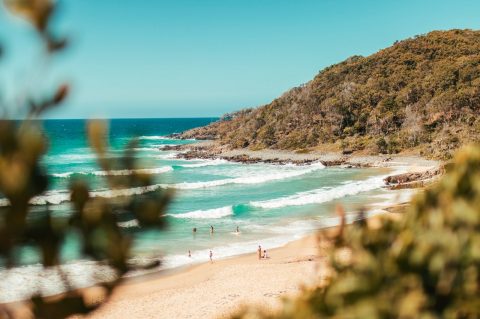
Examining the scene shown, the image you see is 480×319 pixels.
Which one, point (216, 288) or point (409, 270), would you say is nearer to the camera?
point (409, 270)

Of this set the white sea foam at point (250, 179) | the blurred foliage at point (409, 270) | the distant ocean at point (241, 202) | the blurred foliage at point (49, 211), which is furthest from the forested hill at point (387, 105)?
the blurred foliage at point (49, 211)

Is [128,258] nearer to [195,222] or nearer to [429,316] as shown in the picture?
[429,316]

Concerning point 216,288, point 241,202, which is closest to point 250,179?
point 241,202

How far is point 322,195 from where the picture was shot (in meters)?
37.9

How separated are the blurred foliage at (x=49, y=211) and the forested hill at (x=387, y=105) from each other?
55611 mm

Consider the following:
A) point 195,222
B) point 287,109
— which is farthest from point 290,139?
point 195,222

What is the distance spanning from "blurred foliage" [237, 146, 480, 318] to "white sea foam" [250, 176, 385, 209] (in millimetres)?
31871

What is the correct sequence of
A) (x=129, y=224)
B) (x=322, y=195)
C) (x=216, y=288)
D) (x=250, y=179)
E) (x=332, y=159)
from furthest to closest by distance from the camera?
(x=332, y=159), (x=250, y=179), (x=322, y=195), (x=216, y=288), (x=129, y=224)

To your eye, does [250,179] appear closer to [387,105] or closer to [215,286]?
[215,286]

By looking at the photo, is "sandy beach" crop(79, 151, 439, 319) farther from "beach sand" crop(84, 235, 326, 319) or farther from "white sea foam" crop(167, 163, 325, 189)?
"white sea foam" crop(167, 163, 325, 189)

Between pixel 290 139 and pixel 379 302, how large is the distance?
7835 centimetres

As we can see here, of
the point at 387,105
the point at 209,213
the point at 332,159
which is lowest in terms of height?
the point at 209,213

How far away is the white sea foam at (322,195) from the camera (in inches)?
1387

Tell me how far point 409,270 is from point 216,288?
16639 millimetres
